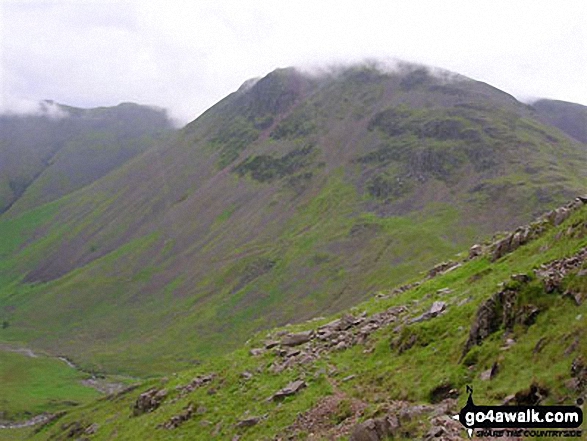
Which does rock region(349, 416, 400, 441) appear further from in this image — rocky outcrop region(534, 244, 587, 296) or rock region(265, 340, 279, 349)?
rock region(265, 340, 279, 349)

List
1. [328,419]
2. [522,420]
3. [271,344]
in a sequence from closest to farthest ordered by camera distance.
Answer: [522,420], [328,419], [271,344]

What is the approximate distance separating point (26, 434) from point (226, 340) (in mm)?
78047

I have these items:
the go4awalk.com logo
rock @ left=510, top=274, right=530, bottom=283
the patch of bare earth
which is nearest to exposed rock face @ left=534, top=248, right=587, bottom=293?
→ rock @ left=510, top=274, right=530, bottom=283

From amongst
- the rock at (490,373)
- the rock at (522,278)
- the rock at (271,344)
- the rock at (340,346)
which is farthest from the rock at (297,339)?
the rock at (490,373)

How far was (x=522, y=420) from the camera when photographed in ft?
64.0

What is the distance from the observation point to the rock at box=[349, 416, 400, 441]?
23359 mm

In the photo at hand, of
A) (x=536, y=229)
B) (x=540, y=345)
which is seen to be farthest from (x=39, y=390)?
(x=540, y=345)

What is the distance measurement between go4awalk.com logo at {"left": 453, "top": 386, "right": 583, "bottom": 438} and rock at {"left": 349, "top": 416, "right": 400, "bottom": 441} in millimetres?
Answer: 3118

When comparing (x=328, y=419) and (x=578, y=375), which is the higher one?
(x=578, y=375)

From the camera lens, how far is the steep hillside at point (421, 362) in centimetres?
2272

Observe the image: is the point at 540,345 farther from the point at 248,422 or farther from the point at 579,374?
the point at 248,422

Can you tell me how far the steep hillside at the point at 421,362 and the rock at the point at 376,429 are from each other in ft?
0.15

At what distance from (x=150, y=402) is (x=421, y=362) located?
3139 centimetres

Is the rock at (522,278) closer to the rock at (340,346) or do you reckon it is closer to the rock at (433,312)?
the rock at (433,312)
